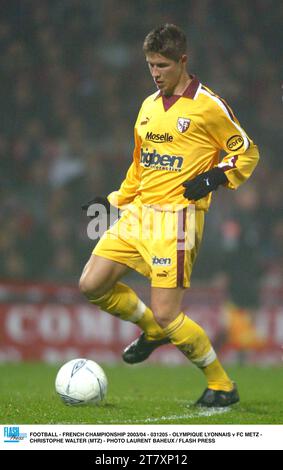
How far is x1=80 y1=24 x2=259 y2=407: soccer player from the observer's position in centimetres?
581

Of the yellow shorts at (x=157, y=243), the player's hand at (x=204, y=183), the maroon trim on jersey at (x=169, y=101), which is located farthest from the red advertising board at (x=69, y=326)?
the player's hand at (x=204, y=183)

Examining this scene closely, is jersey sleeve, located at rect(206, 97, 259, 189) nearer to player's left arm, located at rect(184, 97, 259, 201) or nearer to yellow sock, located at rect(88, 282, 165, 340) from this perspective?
player's left arm, located at rect(184, 97, 259, 201)

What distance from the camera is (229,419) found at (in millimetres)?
5535

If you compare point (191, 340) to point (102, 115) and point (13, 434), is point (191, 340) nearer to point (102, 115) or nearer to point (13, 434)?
point (13, 434)

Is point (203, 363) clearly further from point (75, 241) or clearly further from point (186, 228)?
point (75, 241)

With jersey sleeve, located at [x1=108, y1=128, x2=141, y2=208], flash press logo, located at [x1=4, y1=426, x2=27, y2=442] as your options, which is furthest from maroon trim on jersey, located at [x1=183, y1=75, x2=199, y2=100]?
flash press logo, located at [x1=4, y1=426, x2=27, y2=442]

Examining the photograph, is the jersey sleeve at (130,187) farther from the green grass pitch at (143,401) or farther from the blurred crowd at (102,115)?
the blurred crowd at (102,115)

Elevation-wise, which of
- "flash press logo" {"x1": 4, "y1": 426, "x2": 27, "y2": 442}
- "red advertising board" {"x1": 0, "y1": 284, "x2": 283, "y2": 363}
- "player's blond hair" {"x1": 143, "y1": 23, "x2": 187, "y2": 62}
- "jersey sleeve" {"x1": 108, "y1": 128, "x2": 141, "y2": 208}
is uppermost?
"player's blond hair" {"x1": 143, "y1": 23, "x2": 187, "y2": 62}

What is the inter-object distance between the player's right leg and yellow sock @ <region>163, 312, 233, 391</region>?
1.57 ft

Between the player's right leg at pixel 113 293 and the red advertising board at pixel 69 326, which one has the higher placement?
the player's right leg at pixel 113 293

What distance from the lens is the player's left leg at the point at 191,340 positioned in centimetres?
584

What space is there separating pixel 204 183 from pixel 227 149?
35cm

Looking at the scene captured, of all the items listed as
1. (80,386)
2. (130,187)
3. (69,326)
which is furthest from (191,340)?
(69,326)

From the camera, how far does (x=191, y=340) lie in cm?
587
